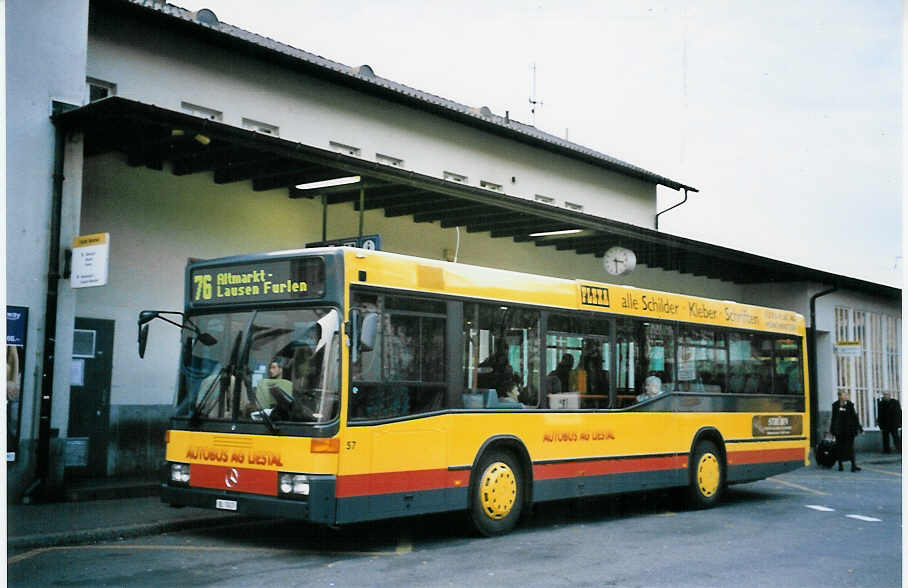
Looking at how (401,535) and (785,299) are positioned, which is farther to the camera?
(785,299)

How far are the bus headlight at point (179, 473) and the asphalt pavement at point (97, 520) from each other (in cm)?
77

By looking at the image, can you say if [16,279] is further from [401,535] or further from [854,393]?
[854,393]

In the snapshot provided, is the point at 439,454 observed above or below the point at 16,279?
below

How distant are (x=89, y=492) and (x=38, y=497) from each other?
2.20 ft

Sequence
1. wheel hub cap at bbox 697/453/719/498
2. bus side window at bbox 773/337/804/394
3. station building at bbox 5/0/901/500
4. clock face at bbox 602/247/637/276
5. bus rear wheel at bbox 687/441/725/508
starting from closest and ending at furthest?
station building at bbox 5/0/901/500, bus rear wheel at bbox 687/441/725/508, wheel hub cap at bbox 697/453/719/498, bus side window at bbox 773/337/804/394, clock face at bbox 602/247/637/276

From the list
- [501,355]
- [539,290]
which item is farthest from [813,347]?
[501,355]

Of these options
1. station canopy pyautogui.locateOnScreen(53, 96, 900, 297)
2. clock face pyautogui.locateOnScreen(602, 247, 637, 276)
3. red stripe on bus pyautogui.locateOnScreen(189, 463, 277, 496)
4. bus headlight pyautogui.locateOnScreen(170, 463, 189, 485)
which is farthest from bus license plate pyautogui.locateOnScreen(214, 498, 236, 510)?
clock face pyautogui.locateOnScreen(602, 247, 637, 276)

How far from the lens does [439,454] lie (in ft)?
33.0

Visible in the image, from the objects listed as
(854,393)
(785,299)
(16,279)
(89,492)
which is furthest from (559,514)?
(854,393)

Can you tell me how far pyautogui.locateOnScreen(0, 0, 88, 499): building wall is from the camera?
37.9 ft

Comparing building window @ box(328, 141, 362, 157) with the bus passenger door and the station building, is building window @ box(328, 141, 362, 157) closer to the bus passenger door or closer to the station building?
the station building

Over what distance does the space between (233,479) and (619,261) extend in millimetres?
13843

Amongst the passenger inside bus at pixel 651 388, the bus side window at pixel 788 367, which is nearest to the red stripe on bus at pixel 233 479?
the passenger inside bus at pixel 651 388

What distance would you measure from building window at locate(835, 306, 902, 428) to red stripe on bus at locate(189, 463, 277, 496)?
2305cm
